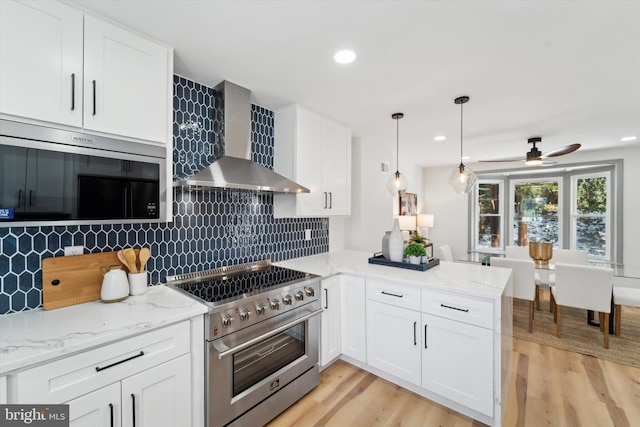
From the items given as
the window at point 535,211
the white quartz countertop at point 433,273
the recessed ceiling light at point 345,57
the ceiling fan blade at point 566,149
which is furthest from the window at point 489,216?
the recessed ceiling light at point 345,57

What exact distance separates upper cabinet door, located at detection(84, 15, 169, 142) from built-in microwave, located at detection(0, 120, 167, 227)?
0.31 feet

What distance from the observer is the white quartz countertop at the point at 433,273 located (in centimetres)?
187

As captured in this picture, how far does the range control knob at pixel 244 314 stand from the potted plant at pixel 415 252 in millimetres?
1478

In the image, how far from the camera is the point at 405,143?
414cm

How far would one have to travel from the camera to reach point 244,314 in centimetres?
167

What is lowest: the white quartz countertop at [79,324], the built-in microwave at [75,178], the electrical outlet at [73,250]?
the white quartz countertop at [79,324]

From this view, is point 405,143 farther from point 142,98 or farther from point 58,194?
point 58,194

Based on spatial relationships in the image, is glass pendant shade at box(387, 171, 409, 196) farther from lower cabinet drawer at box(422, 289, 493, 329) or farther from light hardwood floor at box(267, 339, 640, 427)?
light hardwood floor at box(267, 339, 640, 427)

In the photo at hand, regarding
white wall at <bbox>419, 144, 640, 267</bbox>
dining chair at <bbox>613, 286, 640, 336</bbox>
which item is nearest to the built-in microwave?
dining chair at <bbox>613, 286, 640, 336</bbox>

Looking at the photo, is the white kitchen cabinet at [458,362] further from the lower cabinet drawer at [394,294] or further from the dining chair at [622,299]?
the dining chair at [622,299]

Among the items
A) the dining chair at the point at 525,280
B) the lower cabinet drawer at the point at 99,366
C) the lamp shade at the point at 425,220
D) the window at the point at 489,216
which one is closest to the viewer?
the lower cabinet drawer at the point at 99,366

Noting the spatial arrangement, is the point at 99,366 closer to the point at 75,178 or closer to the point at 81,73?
the point at 75,178

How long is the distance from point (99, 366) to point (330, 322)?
63.6 inches

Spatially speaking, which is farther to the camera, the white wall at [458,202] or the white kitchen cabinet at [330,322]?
the white wall at [458,202]
